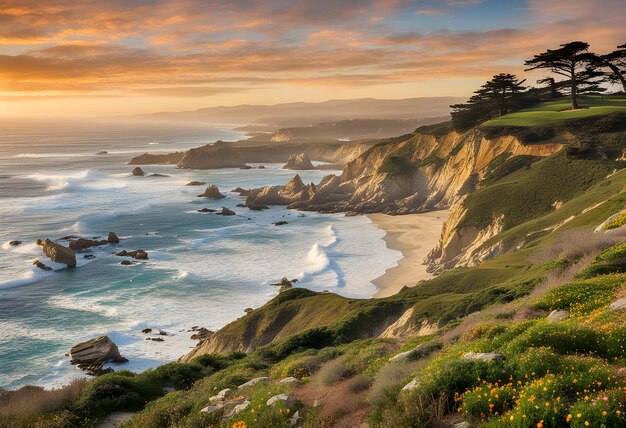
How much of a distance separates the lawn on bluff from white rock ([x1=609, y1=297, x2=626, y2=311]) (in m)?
64.6

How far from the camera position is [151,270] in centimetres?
5653

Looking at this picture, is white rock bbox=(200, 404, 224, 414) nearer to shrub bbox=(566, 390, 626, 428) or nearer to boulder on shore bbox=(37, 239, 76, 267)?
shrub bbox=(566, 390, 626, 428)

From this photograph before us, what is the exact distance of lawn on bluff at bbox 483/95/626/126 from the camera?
70625 mm

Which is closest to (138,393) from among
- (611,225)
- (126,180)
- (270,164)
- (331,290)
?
(611,225)

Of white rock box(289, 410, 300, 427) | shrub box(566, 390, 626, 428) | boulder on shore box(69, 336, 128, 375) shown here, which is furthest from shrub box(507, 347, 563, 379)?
boulder on shore box(69, 336, 128, 375)

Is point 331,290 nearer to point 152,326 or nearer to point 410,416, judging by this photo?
point 152,326

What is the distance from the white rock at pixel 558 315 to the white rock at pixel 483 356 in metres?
3.68

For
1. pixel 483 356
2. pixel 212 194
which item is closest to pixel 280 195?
pixel 212 194

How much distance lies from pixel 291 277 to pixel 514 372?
44.3 metres

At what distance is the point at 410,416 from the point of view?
9367 millimetres

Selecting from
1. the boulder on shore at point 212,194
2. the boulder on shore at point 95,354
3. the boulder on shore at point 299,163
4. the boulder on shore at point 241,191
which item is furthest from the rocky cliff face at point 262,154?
the boulder on shore at point 95,354

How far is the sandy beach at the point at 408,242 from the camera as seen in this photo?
165 ft

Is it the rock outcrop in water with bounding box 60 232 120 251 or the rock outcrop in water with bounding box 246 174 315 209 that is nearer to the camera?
the rock outcrop in water with bounding box 60 232 120 251

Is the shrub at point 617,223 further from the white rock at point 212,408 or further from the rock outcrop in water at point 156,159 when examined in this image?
the rock outcrop in water at point 156,159
